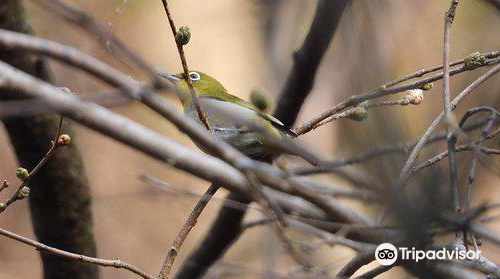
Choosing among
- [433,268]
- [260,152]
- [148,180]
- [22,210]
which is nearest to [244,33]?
[22,210]

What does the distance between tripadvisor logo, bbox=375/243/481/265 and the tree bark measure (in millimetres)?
1337

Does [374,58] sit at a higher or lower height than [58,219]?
lower

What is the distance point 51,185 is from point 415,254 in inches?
66.7

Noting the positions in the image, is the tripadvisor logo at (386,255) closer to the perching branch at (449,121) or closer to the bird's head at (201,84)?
the perching branch at (449,121)

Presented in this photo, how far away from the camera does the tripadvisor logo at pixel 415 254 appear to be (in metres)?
1.33

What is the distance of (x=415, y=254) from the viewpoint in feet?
4.33

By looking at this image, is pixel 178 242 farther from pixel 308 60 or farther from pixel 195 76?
pixel 195 76

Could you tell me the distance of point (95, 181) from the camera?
6297mm

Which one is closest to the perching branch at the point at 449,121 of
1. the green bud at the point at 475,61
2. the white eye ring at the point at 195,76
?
the green bud at the point at 475,61

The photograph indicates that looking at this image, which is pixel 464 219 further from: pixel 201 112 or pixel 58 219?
pixel 58 219

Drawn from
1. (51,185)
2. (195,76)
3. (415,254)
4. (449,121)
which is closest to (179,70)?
(195,76)

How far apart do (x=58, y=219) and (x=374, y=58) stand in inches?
69.1

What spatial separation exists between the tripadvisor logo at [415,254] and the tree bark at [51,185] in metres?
1.34

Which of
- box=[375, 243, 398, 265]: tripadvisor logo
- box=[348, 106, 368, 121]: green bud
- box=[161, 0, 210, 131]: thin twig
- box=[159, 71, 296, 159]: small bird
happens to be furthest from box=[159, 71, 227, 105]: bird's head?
box=[375, 243, 398, 265]: tripadvisor logo
